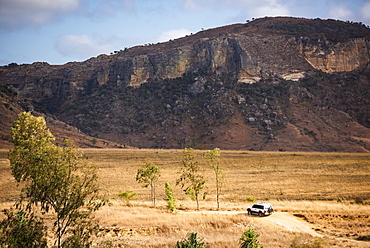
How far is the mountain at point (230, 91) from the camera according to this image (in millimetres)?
101938

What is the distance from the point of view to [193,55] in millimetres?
133250

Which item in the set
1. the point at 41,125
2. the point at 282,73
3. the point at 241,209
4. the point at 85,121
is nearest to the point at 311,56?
the point at 282,73

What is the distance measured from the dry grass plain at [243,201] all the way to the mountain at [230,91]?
23896mm

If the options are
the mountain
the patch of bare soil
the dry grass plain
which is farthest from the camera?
the mountain

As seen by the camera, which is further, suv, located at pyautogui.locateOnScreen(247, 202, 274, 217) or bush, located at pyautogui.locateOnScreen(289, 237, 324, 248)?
suv, located at pyautogui.locateOnScreen(247, 202, 274, 217)

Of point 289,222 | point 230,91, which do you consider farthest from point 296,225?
point 230,91

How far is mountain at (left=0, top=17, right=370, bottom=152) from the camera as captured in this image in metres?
102

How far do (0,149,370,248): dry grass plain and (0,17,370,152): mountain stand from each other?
23.9 meters

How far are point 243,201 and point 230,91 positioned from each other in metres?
83.5

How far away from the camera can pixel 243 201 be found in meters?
36.1

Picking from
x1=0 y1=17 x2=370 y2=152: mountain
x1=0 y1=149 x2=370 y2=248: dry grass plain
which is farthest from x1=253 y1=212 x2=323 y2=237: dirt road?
x1=0 y1=17 x2=370 y2=152: mountain

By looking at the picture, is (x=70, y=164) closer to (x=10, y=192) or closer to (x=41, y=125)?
(x=41, y=125)

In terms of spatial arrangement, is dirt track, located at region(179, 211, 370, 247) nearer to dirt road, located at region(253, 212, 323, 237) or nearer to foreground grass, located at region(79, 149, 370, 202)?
dirt road, located at region(253, 212, 323, 237)

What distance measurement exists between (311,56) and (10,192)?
11434 centimetres
